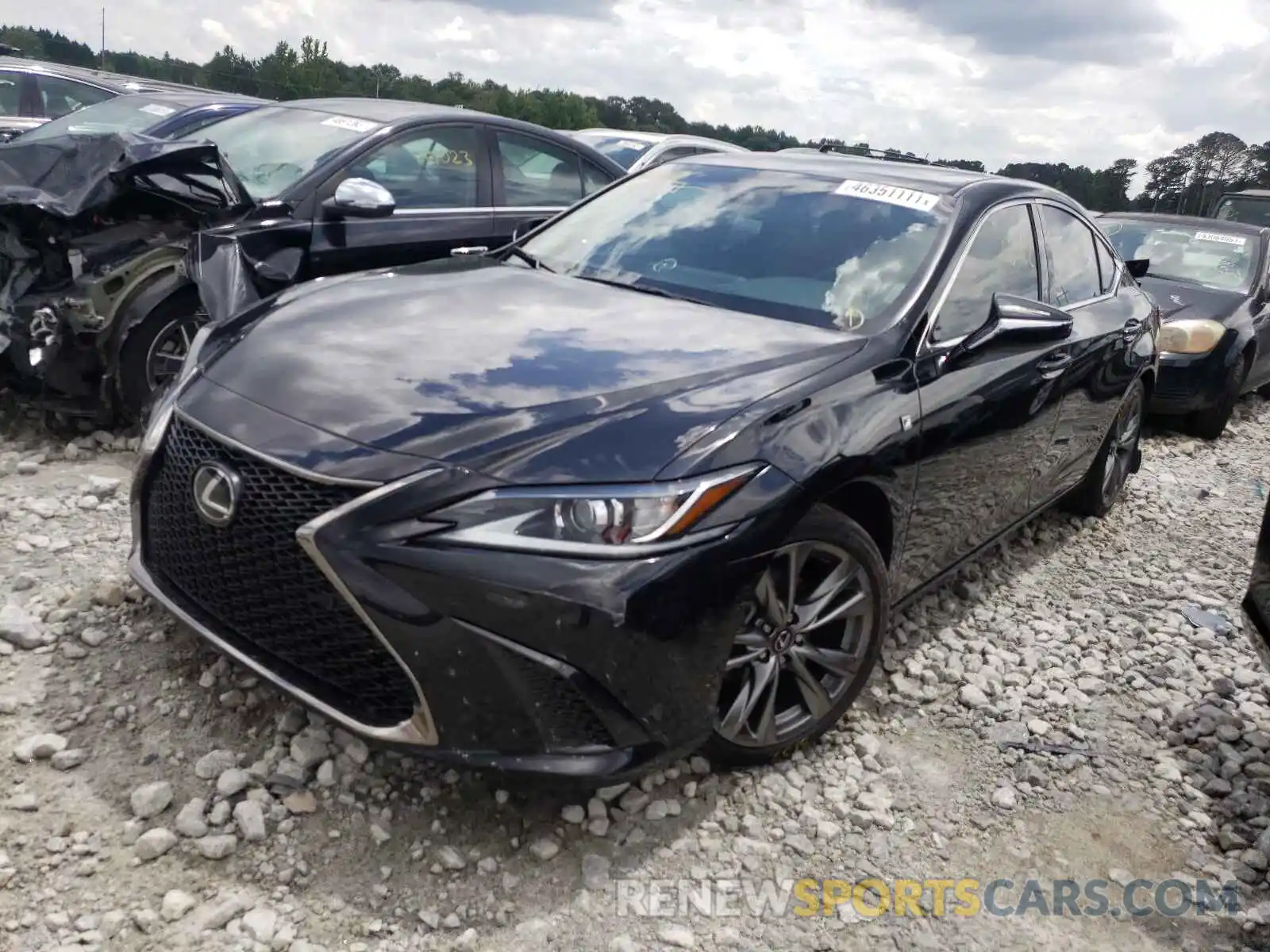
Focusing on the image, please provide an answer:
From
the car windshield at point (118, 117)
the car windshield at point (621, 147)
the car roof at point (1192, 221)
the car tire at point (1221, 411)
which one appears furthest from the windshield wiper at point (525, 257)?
the car roof at point (1192, 221)

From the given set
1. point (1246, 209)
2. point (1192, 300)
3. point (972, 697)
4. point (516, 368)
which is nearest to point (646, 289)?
point (516, 368)

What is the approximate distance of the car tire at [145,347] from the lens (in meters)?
4.70

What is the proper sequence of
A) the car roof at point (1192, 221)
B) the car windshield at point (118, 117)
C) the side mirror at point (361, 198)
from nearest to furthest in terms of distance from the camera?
1. the side mirror at point (361, 198)
2. the car windshield at point (118, 117)
3. the car roof at point (1192, 221)

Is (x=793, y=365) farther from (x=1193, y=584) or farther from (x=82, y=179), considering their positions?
(x=82, y=179)

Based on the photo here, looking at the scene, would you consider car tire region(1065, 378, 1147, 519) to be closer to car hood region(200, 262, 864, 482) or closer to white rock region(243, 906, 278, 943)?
car hood region(200, 262, 864, 482)

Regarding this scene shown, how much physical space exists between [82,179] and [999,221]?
390cm

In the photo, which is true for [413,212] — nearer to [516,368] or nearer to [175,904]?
[516,368]

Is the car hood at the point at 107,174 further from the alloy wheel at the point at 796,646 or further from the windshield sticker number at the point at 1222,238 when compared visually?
the windshield sticker number at the point at 1222,238

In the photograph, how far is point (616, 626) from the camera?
7.38ft

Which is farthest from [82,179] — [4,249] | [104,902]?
[104,902]

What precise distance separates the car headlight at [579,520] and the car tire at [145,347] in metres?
3.04

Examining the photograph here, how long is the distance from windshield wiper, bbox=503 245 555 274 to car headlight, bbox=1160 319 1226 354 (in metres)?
5.14

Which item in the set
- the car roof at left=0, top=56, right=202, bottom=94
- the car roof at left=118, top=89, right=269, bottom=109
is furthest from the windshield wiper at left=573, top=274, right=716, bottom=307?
the car roof at left=0, top=56, right=202, bottom=94

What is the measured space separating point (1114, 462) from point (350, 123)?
4309mm
